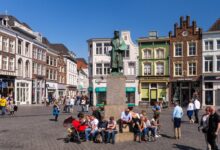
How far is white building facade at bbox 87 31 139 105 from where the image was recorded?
2074 inches

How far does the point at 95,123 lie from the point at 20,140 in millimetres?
3341

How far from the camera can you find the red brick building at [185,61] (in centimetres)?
4809

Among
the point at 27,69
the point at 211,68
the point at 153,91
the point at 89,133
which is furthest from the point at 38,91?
the point at 89,133

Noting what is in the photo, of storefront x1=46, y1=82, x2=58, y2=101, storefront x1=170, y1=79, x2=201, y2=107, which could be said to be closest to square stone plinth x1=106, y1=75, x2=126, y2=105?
storefront x1=170, y1=79, x2=201, y2=107

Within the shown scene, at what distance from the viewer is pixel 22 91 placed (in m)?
52.3

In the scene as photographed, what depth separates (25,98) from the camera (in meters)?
53.4

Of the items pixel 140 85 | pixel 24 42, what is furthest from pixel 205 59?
pixel 24 42

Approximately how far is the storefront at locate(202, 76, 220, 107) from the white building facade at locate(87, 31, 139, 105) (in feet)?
35.8

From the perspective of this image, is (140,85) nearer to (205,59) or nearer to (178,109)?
(205,59)

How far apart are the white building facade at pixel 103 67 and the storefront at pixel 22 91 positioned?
1036 cm

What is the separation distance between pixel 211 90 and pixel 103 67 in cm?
1741

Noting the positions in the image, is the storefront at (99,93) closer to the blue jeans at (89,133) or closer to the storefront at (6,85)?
the storefront at (6,85)

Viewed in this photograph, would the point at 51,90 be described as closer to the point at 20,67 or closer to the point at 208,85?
the point at 20,67

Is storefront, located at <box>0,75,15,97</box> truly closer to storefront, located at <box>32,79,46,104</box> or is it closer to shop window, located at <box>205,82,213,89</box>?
storefront, located at <box>32,79,46,104</box>
